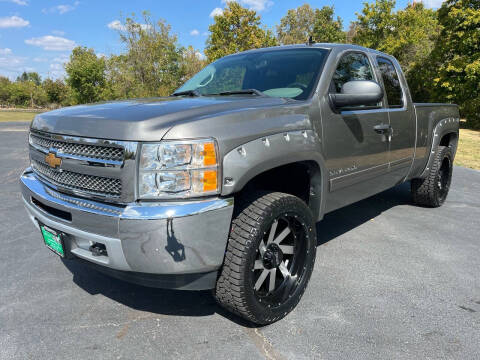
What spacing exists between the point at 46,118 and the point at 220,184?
4.40 feet

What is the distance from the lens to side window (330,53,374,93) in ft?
9.93

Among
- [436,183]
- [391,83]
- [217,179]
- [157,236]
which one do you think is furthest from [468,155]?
[157,236]

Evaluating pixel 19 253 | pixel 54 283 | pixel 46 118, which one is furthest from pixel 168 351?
pixel 19 253

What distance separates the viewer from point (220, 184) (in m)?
1.94

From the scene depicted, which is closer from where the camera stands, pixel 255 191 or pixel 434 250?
pixel 255 191

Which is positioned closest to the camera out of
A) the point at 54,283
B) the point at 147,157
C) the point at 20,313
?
the point at 147,157

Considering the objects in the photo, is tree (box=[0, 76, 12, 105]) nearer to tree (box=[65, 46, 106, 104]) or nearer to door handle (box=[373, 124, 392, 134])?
tree (box=[65, 46, 106, 104])

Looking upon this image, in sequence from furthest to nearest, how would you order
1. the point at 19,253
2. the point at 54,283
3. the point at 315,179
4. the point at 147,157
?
the point at 19,253
the point at 54,283
the point at 315,179
the point at 147,157

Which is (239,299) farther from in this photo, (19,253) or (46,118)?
(19,253)

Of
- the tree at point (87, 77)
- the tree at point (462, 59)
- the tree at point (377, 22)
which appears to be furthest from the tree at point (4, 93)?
the tree at point (462, 59)

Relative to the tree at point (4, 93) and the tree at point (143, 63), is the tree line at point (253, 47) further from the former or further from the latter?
the tree at point (4, 93)

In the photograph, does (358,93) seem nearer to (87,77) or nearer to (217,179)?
(217,179)

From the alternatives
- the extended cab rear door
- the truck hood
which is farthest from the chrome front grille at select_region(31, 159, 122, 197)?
the extended cab rear door

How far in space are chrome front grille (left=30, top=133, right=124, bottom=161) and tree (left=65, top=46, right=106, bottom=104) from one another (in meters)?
30.1
